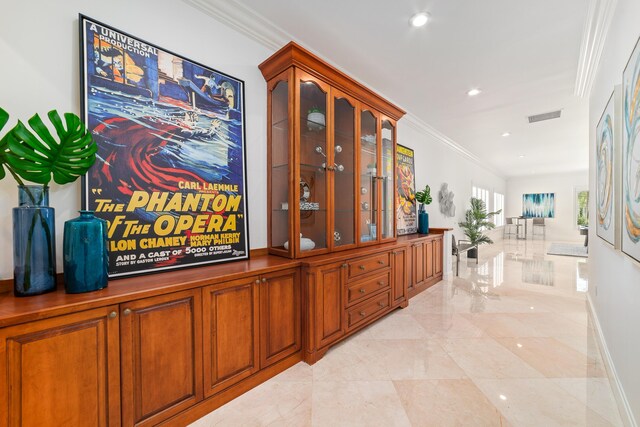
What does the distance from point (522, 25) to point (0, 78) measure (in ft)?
12.7

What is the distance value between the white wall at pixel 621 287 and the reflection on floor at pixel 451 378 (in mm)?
269

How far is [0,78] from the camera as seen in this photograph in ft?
4.28

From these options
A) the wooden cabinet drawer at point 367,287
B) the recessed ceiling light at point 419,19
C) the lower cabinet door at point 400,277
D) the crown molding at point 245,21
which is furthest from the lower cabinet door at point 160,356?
the recessed ceiling light at point 419,19

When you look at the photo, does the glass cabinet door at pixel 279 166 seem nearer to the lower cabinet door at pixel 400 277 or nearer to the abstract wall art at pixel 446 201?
the lower cabinet door at pixel 400 277

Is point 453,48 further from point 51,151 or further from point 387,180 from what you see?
point 51,151

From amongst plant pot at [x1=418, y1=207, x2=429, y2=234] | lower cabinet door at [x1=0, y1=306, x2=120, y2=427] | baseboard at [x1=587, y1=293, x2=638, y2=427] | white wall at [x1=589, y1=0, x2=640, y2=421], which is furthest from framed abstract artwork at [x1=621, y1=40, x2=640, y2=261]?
plant pot at [x1=418, y1=207, x2=429, y2=234]

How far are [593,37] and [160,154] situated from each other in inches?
159

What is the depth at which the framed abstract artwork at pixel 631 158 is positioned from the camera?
1309mm

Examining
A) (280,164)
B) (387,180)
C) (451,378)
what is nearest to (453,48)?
(387,180)

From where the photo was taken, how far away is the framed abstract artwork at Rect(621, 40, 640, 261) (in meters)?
1.31

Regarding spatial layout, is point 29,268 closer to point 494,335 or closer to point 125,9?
point 125,9

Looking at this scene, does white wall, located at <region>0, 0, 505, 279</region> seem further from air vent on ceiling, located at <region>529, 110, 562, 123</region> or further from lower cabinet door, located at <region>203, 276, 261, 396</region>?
air vent on ceiling, located at <region>529, 110, 562, 123</region>

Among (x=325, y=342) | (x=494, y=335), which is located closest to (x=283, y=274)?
(x=325, y=342)

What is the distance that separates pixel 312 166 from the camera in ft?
8.00
